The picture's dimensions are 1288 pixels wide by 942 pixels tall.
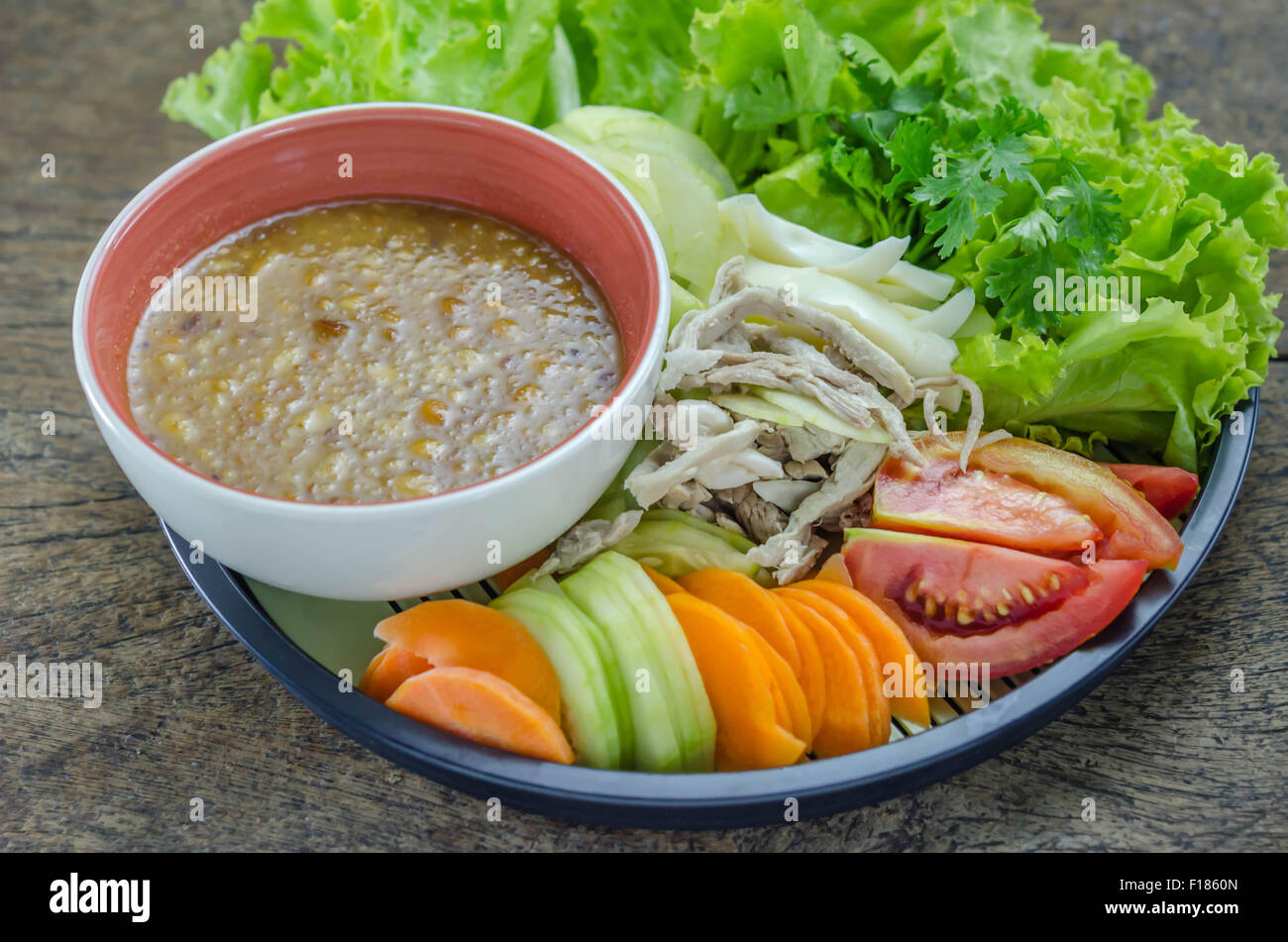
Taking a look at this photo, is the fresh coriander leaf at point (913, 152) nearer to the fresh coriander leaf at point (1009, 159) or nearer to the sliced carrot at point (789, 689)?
the fresh coriander leaf at point (1009, 159)

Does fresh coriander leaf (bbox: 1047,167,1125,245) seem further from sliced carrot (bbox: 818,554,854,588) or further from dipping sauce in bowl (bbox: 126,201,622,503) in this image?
dipping sauce in bowl (bbox: 126,201,622,503)

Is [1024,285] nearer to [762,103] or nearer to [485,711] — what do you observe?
[762,103]

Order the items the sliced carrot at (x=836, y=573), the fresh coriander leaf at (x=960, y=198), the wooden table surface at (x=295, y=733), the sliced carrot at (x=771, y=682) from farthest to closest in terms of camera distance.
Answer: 1. the fresh coriander leaf at (x=960, y=198)
2. the sliced carrot at (x=836, y=573)
3. the wooden table surface at (x=295, y=733)
4. the sliced carrot at (x=771, y=682)

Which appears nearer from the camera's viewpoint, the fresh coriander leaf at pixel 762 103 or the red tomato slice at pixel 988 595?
the red tomato slice at pixel 988 595

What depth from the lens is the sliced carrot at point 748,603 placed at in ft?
7.18

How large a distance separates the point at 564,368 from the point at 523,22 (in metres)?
1.10

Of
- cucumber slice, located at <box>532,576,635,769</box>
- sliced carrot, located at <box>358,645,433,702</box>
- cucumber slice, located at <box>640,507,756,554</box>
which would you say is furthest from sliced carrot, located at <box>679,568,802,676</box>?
sliced carrot, located at <box>358,645,433,702</box>

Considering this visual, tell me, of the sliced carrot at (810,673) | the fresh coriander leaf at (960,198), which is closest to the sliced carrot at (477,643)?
the sliced carrot at (810,673)

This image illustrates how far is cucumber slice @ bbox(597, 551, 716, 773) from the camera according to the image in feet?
7.00

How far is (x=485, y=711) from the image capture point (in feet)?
6.72

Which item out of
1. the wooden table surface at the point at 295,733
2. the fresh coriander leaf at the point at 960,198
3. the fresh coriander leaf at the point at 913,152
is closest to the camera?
the wooden table surface at the point at 295,733

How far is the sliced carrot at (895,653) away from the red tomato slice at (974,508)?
0.21 meters

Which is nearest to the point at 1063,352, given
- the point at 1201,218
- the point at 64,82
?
the point at 1201,218

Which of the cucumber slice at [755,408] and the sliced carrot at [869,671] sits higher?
the cucumber slice at [755,408]
